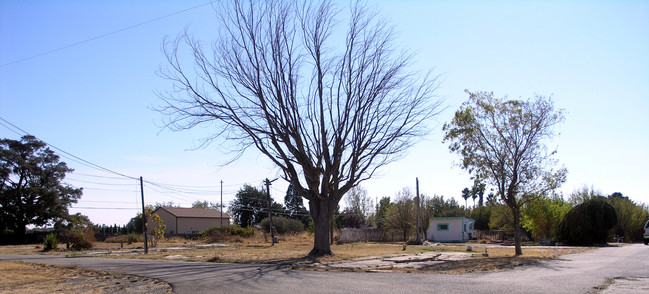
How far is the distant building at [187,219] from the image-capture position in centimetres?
6769

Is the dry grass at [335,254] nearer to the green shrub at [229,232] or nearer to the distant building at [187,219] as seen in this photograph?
the green shrub at [229,232]

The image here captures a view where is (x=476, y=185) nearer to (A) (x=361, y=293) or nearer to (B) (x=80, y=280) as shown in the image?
(A) (x=361, y=293)

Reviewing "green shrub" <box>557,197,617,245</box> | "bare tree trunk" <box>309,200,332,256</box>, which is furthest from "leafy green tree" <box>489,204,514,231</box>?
"bare tree trunk" <box>309,200,332,256</box>

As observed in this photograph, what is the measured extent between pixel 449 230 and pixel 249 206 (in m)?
47.5

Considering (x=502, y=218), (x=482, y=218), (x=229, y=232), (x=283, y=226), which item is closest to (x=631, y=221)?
(x=502, y=218)

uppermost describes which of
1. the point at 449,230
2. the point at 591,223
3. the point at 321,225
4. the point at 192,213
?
the point at 321,225

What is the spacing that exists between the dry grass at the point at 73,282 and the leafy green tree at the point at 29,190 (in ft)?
134

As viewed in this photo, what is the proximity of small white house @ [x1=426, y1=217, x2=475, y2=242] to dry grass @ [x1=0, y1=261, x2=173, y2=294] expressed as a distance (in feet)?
136

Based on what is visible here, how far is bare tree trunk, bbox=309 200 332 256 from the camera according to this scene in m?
22.8

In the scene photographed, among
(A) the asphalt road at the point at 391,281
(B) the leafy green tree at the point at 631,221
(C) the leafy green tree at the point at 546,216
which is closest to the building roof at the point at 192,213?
(C) the leafy green tree at the point at 546,216

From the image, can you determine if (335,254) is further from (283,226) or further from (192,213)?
(192,213)

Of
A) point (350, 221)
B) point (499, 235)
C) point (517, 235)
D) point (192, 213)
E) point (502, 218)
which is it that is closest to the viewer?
point (517, 235)

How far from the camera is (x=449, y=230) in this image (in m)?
51.1

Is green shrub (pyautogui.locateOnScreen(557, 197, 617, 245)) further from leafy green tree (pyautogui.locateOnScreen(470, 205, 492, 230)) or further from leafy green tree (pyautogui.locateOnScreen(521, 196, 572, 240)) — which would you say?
leafy green tree (pyautogui.locateOnScreen(470, 205, 492, 230))
